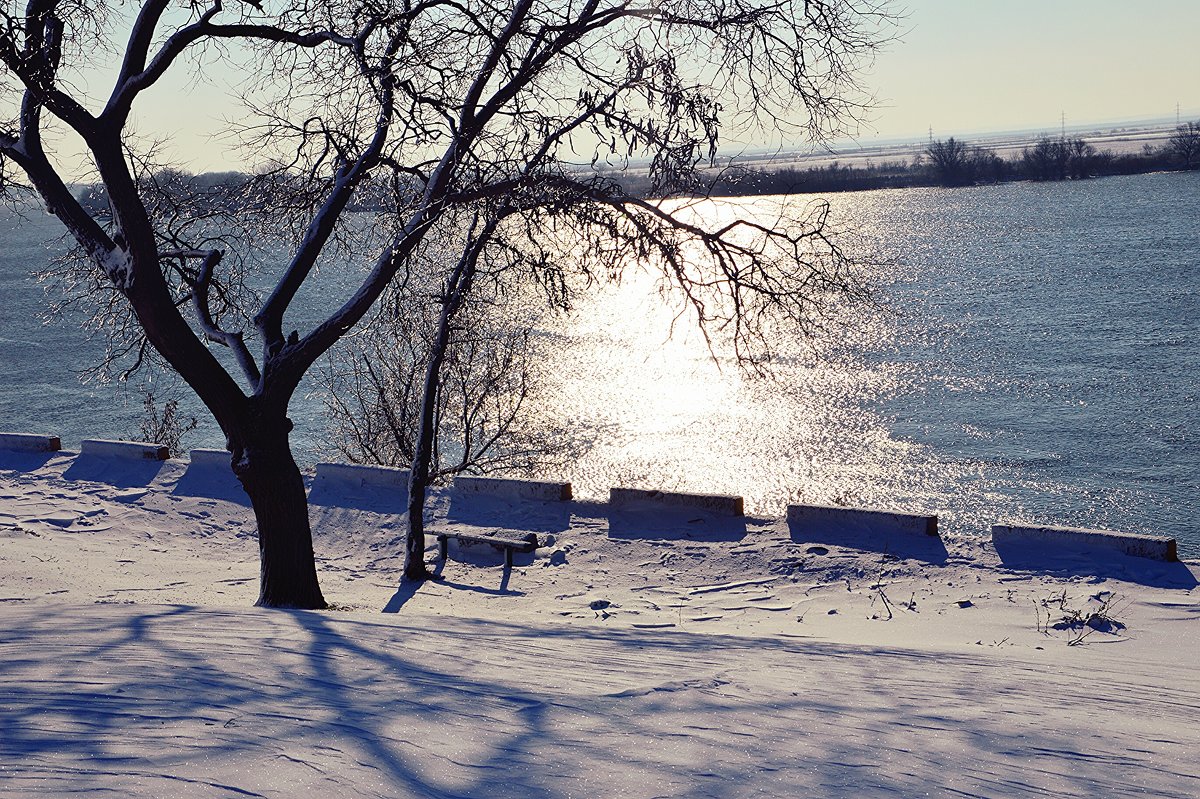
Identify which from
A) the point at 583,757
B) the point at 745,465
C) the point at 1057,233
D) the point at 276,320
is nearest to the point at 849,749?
the point at 583,757

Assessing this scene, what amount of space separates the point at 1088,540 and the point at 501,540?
5.46 metres

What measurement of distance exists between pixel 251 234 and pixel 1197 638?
395 inches

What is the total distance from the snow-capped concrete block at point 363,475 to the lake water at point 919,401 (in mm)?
7177

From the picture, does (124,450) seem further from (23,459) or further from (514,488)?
(514,488)

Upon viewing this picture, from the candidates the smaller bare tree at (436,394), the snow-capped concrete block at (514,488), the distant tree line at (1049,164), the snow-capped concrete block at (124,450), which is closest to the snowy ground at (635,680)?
the snow-capped concrete block at (514,488)

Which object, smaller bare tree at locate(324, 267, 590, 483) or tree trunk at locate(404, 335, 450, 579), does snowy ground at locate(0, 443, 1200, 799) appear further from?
smaller bare tree at locate(324, 267, 590, 483)

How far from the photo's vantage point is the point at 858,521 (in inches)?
443

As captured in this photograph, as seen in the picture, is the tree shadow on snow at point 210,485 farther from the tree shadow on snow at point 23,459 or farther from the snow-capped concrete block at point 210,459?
the tree shadow on snow at point 23,459

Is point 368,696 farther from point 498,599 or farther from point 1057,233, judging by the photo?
point 1057,233

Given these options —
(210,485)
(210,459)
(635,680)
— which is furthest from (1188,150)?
(635,680)

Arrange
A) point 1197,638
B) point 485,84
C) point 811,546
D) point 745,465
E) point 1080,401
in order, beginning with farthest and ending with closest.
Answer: point 1080,401 < point 745,465 < point 811,546 < point 485,84 < point 1197,638

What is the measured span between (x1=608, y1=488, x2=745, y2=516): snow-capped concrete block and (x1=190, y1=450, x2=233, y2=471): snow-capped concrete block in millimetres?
5024

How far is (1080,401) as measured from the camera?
149 ft

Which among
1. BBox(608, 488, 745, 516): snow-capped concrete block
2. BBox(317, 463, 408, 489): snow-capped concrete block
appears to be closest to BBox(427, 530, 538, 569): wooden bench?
BBox(608, 488, 745, 516): snow-capped concrete block
